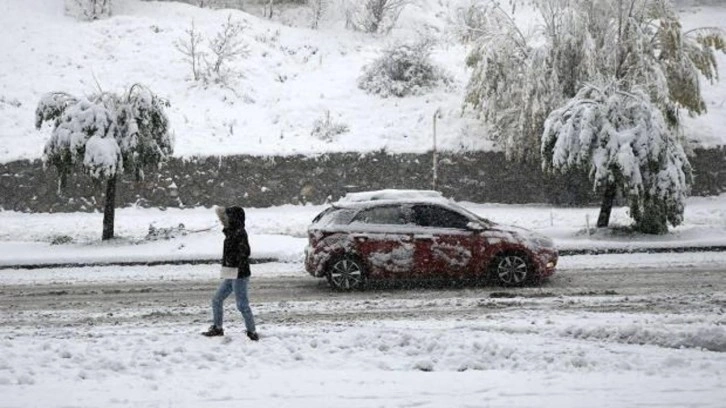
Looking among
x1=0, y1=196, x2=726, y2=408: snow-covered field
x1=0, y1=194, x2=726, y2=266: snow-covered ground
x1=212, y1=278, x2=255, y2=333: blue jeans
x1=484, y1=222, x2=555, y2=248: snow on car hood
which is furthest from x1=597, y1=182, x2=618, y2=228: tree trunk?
x1=212, y1=278, x2=255, y2=333: blue jeans

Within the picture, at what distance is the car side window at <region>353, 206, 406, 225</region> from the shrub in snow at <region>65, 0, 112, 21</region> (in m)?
23.8

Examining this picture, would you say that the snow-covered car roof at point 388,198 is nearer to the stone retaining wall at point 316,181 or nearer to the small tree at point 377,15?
the stone retaining wall at point 316,181

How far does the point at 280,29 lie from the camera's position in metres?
30.2

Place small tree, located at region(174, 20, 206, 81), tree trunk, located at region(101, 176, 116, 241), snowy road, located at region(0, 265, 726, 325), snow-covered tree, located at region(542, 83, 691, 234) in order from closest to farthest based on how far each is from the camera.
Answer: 1. snowy road, located at region(0, 265, 726, 325)
2. snow-covered tree, located at region(542, 83, 691, 234)
3. tree trunk, located at region(101, 176, 116, 241)
4. small tree, located at region(174, 20, 206, 81)

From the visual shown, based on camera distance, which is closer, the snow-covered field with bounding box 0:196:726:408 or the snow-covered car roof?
the snow-covered field with bounding box 0:196:726:408

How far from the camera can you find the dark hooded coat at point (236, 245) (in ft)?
25.0

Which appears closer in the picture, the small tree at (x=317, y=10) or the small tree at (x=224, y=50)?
the small tree at (x=224, y=50)

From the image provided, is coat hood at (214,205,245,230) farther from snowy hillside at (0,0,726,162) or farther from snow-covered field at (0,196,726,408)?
snowy hillside at (0,0,726,162)

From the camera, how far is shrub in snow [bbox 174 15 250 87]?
84.1ft

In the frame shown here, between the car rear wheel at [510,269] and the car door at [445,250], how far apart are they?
1.49ft

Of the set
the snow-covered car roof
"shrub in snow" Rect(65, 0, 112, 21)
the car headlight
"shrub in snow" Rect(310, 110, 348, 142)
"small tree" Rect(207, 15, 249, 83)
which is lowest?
the car headlight

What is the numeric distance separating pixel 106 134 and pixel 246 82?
1096 cm

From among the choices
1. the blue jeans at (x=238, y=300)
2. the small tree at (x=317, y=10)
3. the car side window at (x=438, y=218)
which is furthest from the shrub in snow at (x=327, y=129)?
the blue jeans at (x=238, y=300)

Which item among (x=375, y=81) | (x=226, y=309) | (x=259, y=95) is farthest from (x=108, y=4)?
(x=226, y=309)
